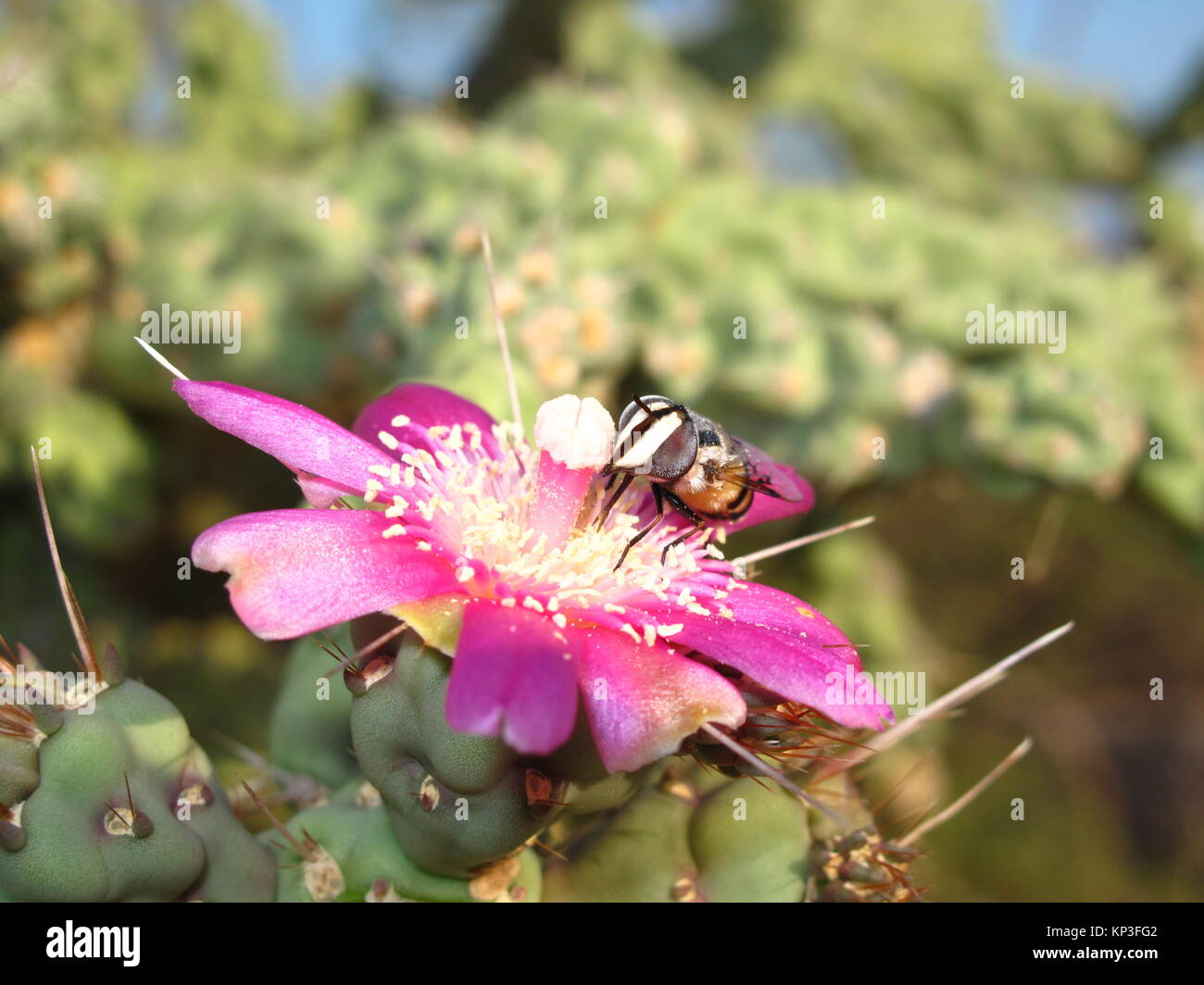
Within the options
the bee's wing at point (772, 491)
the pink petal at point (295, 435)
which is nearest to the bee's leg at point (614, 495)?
the bee's wing at point (772, 491)

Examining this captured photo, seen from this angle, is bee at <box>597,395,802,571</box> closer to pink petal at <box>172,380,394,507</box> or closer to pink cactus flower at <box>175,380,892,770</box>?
pink cactus flower at <box>175,380,892,770</box>

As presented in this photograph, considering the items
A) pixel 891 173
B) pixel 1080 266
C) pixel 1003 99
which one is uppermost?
pixel 1003 99

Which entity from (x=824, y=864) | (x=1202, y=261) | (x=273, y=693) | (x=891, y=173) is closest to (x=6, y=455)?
(x=273, y=693)

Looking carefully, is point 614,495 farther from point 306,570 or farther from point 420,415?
point 306,570

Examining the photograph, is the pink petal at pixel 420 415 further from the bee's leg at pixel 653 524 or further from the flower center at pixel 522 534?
the bee's leg at pixel 653 524

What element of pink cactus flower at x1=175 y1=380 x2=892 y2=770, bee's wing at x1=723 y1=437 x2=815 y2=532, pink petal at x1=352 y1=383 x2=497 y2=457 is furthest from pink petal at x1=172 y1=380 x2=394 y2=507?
bee's wing at x1=723 y1=437 x2=815 y2=532

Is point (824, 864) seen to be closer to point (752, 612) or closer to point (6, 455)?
point (752, 612)
